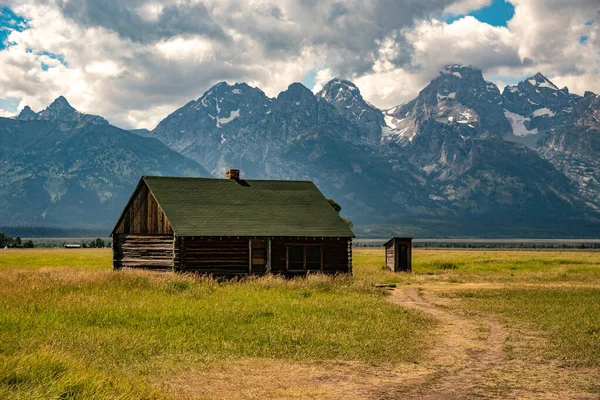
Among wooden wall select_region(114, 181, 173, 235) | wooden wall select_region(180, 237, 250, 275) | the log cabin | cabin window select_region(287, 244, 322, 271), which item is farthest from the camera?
wooden wall select_region(114, 181, 173, 235)

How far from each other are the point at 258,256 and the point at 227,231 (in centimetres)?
273

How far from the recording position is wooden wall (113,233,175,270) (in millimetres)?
41438

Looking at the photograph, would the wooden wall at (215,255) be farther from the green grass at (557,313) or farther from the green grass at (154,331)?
the green grass at (557,313)

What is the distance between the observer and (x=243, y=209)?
143 ft

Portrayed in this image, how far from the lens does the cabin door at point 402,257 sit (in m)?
55.2

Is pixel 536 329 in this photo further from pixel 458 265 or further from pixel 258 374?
pixel 458 265

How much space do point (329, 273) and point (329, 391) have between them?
29.9m

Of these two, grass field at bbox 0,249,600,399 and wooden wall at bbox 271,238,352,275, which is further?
wooden wall at bbox 271,238,352,275

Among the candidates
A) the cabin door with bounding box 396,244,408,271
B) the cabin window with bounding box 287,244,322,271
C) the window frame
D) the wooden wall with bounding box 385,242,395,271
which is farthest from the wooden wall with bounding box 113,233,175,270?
the wooden wall with bounding box 385,242,395,271

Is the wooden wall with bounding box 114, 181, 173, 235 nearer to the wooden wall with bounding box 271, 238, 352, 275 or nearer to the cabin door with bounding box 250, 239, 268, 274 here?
the cabin door with bounding box 250, 239, 268, 274

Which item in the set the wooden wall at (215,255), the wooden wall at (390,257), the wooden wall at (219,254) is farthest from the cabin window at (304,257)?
the wooden wall at (390,257)

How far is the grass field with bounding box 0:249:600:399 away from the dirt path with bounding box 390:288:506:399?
590 mm

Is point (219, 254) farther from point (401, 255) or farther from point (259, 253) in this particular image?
point (401, 255)

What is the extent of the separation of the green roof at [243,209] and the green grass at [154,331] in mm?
10514
